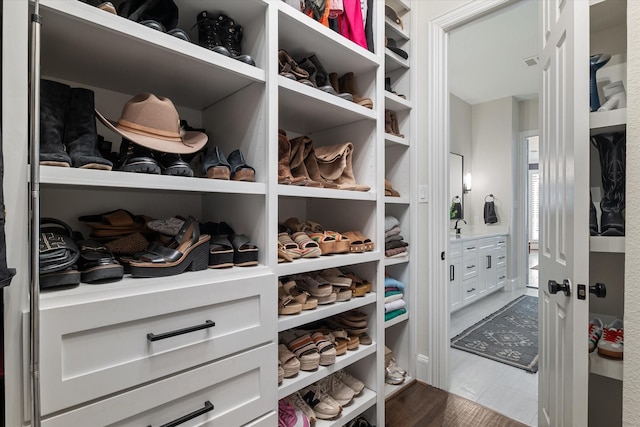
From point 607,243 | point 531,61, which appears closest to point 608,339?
point 607,243

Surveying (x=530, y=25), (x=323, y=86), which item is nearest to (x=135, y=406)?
(x=323, y=86)

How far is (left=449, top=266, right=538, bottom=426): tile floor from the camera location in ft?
5.77

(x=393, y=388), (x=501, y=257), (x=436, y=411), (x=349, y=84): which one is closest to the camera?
(x=349, y=84)

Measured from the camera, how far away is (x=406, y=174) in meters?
2.04

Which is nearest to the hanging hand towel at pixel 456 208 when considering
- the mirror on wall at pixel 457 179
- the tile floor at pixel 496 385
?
the mirror on wall at pixel 457 179

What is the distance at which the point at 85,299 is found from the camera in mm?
697

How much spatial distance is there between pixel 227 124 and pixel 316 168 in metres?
0.44

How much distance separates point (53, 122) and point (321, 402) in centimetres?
136

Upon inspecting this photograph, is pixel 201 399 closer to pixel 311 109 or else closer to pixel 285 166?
pixel 285 166

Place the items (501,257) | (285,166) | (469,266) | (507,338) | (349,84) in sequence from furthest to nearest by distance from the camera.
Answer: (501,257)
(469,266)
(507,338)
(349,84)
(285,166)

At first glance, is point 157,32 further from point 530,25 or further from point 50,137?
point 530,25

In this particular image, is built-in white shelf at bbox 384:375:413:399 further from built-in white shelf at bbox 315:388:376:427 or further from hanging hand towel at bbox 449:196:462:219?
hanging hand towel at bbox 449:196:462:219

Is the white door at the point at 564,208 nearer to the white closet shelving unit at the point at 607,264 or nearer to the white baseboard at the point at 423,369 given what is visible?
the white closet shelving unit at the point at 607,264

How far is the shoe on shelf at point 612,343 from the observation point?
3.44ft
